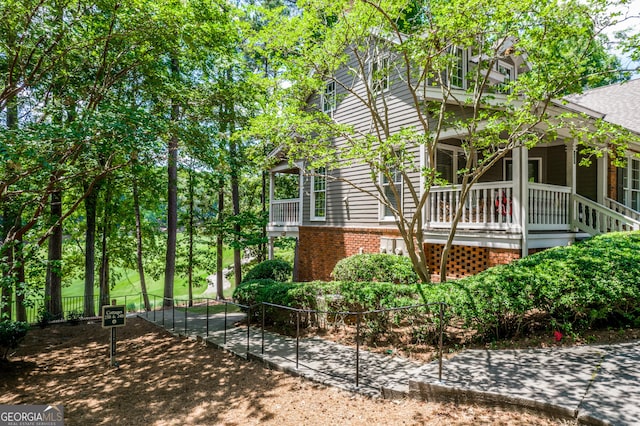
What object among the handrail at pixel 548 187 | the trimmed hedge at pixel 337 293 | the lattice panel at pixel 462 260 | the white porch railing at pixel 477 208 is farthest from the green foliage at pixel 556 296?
the lattice panel at pixel 462 260

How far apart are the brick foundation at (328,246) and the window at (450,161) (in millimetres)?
2535

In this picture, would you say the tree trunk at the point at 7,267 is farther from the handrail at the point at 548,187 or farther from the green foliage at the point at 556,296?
the handrail at the point at 548,187

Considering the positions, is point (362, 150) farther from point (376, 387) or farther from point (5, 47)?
point (5, 47)

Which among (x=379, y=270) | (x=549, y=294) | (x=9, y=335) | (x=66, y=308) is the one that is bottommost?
(x=66, y=308)

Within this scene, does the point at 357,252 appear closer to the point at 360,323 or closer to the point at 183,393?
the point at 360,323

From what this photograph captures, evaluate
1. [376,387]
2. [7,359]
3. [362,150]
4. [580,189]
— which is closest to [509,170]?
[580,189]

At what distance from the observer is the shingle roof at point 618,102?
495 inches

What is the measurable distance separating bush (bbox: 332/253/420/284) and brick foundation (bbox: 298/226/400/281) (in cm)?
141

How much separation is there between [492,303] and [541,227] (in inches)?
152

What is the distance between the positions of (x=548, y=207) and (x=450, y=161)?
3.50 metres

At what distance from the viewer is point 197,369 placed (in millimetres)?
6566

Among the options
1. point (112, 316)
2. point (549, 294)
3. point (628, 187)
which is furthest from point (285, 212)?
point (628, 187)

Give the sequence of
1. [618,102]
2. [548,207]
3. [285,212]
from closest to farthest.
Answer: [548,207]
[618,102]
[285,212]

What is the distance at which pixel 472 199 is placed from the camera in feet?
30.3
